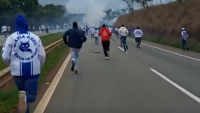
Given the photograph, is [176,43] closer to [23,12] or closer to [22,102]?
[22,102]

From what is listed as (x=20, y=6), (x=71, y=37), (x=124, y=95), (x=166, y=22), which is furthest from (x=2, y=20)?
(x=124, y=95)

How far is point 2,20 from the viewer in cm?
6394

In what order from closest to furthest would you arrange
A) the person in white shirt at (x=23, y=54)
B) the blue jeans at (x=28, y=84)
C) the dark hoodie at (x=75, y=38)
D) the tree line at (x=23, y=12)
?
the person in white shirt at (x=23, y=54) < the blue jeans at (x=28, y=84) < the dark hoodie at (x=75, y=38) < the tree line at (x=23, y=12)

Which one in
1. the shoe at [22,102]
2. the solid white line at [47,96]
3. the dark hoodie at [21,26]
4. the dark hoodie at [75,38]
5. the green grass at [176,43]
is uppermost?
the dark hoodie at [21,26]

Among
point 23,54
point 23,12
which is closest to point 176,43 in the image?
point 23,54

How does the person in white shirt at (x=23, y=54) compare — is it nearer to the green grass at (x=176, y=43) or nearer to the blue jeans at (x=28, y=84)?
the blue jeans at (x=28, y=84)

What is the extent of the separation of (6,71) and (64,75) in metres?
4.03

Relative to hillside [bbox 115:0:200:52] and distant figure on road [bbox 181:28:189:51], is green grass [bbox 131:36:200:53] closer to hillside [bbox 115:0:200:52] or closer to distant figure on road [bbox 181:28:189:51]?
hillside [bbox 115:0:200:52]

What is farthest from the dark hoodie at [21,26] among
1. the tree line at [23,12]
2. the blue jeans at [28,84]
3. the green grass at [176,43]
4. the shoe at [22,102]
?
the tree line at [23,12]

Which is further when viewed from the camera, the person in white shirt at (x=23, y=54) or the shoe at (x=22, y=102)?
the person in white shirt at (x=23, y=54)

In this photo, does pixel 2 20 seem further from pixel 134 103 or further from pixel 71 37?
pixel 134 103

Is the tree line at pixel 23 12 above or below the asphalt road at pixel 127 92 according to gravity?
above

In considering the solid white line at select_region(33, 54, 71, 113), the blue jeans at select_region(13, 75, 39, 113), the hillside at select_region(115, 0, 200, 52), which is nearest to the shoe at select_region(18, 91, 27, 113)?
the blue jeans at select_region(13, 75, 39, 113)

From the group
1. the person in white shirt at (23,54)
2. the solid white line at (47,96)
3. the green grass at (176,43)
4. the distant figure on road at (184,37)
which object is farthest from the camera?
the green grass at (176,43)
